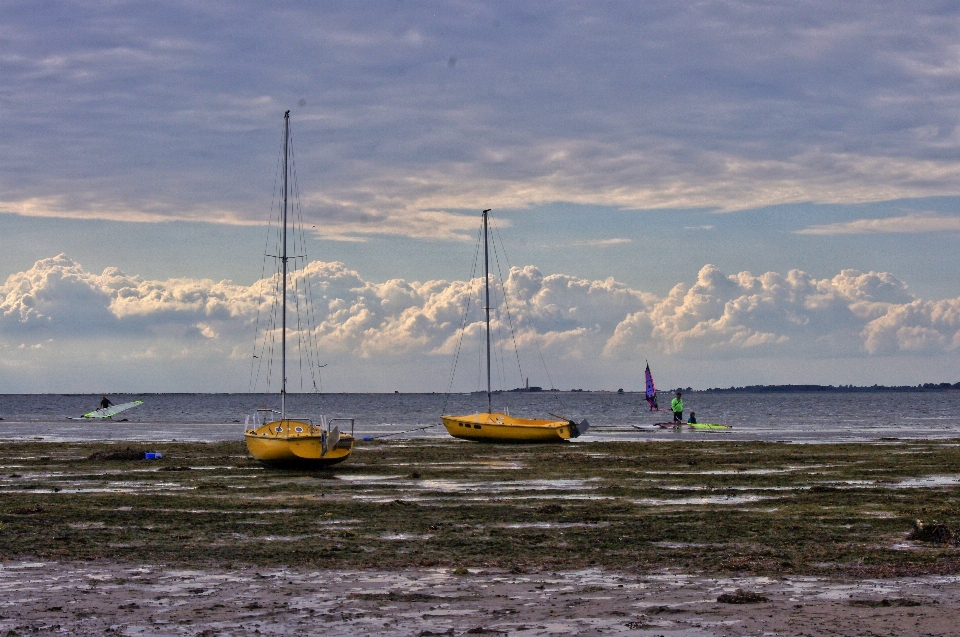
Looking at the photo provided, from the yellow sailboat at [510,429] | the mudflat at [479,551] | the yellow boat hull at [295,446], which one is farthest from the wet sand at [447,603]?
the yellow sailboat at [510,429]

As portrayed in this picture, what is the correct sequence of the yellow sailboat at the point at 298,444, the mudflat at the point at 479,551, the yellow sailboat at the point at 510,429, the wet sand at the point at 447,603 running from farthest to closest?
the yellow sailboat at the point at 510,429
the yellow sailboat at the point at 298,444
the mudflat at the point at 479,551
the wet sand at the point at 447,603

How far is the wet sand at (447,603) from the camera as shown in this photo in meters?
13.1

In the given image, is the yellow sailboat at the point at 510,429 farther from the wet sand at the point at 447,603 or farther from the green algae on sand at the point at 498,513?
the wet sand at the point at 447,603

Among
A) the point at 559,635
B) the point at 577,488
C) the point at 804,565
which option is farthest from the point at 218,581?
the point at 577,488

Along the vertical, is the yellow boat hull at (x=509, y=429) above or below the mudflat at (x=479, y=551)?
above

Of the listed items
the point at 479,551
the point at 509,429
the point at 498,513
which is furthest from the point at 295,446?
the point at 509,429

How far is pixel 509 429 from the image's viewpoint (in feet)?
196

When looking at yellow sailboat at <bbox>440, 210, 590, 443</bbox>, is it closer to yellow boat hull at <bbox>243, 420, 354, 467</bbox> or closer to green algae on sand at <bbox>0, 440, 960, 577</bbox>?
green algae on sand at <bbox>0, 440, 960, 577</bbox>

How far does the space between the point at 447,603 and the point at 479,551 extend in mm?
4315

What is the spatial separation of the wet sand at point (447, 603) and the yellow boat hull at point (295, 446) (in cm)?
1897

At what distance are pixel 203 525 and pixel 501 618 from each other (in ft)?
34.4

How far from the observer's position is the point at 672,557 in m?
18.1

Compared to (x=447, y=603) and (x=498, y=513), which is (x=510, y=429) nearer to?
(x=498, y=513)

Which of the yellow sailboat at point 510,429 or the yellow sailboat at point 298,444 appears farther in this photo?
the yellow sailboat at point 510,429
